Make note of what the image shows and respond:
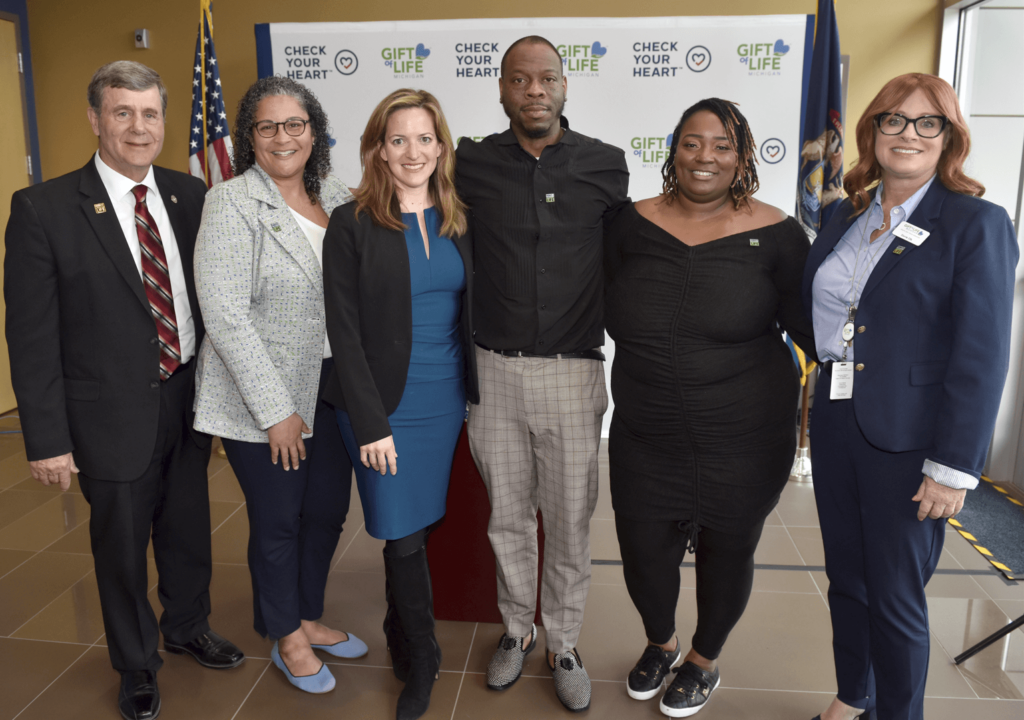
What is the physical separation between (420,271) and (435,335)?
18 centimetres

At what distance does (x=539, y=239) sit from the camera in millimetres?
2119

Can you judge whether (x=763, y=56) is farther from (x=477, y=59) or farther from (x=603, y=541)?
(x=603, y=541)

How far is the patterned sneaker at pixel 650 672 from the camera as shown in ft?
7.69

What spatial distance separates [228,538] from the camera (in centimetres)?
351

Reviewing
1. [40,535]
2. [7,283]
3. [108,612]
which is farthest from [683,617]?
[40,535]

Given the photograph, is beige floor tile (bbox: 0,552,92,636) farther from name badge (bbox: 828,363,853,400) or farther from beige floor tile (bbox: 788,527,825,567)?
beige floor tile (bbox: 788,527,825,567)

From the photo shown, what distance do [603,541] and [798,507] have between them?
1132 millimetres

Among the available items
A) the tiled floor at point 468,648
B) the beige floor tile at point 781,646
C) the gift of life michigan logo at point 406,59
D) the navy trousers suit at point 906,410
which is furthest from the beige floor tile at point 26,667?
the gift of life michigan logo at point 406,59

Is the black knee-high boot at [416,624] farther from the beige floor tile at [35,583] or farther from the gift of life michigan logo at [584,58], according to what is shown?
the gift of life michigan logo at [584,58]

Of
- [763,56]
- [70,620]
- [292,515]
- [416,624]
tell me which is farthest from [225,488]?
[763,56]

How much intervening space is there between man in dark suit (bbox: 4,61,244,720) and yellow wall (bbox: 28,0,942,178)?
3.29 meters

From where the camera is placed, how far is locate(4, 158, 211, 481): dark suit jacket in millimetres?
2016

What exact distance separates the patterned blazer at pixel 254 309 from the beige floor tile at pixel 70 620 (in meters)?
1.21

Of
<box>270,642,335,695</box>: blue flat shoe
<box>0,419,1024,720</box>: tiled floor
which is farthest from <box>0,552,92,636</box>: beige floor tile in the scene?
<box>270,642,335,695</box>: blue flat shoe
